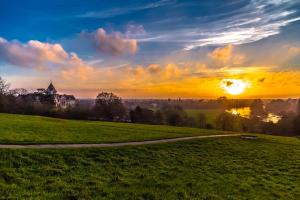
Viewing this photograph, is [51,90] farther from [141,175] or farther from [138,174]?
[141,175]

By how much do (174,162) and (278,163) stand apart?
10847mm

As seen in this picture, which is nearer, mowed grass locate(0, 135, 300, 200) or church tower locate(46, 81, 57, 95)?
mowed grass locate(0, 135, 300, 200)

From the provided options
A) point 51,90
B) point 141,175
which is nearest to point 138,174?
point 141,175

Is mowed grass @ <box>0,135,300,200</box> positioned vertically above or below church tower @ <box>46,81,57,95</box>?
below

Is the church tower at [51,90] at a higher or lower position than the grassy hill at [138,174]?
higher

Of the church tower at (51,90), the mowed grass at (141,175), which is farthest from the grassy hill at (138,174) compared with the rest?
the church tower at (51,90)

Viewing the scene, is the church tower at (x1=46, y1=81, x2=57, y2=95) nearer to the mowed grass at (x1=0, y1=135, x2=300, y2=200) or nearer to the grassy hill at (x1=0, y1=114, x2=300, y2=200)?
the grassy hill at (x1=0, y1=114, x2=300, y2=200)

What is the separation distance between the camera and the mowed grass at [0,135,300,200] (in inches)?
539

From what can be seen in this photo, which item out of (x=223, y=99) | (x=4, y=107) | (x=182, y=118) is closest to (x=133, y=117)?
(x=182, y=118)

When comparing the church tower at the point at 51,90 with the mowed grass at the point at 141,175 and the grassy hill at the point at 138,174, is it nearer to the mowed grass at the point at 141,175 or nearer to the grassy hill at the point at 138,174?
the grassy hill at the point at 138,174

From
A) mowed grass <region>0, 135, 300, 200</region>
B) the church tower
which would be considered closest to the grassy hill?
mowed grass <region>0, 135, 300, 200</region>

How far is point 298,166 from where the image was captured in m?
26.3

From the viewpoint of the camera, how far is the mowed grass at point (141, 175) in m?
13.7

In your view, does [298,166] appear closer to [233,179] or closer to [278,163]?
[278,163]
